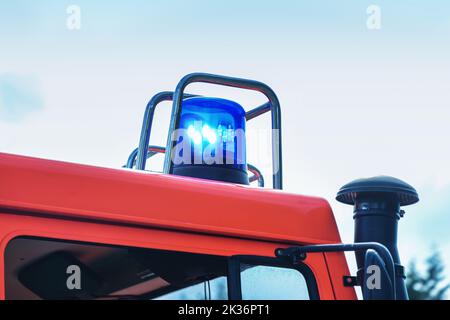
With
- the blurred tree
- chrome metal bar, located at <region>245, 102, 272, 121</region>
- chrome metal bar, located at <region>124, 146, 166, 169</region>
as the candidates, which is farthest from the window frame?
the blurred tree

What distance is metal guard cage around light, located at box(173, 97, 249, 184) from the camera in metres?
3.82

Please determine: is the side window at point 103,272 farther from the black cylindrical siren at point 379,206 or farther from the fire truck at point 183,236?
the black cylindrical siren at point 379,206

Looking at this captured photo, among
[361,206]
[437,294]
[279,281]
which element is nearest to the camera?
[279,281]

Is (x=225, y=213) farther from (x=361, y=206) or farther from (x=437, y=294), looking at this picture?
(x=437, y=294)

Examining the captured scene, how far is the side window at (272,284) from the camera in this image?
3.28 m

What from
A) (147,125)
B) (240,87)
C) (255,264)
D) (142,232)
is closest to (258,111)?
(240,87)

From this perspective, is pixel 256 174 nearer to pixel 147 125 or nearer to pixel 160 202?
pixel 147 125

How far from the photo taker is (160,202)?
10.7ft

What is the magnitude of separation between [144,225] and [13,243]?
46cm

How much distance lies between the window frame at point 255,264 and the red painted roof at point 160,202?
0.09 meters

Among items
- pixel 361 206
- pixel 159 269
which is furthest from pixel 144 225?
pixel 361 206

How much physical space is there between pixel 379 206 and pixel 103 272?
116 centimetres

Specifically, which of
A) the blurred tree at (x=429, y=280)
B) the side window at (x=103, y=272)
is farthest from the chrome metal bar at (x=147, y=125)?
the blurred tree at (x=429, y=280)

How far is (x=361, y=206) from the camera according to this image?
12.1 feet
